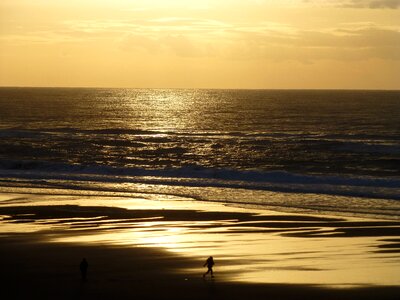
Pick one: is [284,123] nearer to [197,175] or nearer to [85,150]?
[85,150]

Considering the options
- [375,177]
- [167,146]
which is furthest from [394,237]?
[167,146]

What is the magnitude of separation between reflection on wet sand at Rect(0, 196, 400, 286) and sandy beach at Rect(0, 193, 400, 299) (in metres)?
0.03

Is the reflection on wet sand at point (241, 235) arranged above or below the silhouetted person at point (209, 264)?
above

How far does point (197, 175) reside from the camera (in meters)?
44.5

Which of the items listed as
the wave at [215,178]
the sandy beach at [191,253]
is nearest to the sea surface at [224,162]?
the wave at [215,178]

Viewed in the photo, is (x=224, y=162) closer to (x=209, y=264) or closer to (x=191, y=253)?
(x=191, y=253)

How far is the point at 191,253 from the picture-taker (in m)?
21.3

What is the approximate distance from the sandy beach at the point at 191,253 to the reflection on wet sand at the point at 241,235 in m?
0.03

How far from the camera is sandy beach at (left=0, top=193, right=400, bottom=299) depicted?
17.4m

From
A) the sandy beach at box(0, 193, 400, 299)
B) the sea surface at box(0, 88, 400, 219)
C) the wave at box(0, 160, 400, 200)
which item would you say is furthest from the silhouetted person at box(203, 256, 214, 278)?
the wave at box(0, 160, 400, 200)

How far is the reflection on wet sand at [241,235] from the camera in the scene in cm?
1900

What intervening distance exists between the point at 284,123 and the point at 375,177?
43.1 metres

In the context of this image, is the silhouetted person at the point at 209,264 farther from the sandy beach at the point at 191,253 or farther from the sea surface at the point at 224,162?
the sea surface at the point at 224,162

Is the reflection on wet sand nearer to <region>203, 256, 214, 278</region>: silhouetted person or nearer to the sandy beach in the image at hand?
the sandy beach
